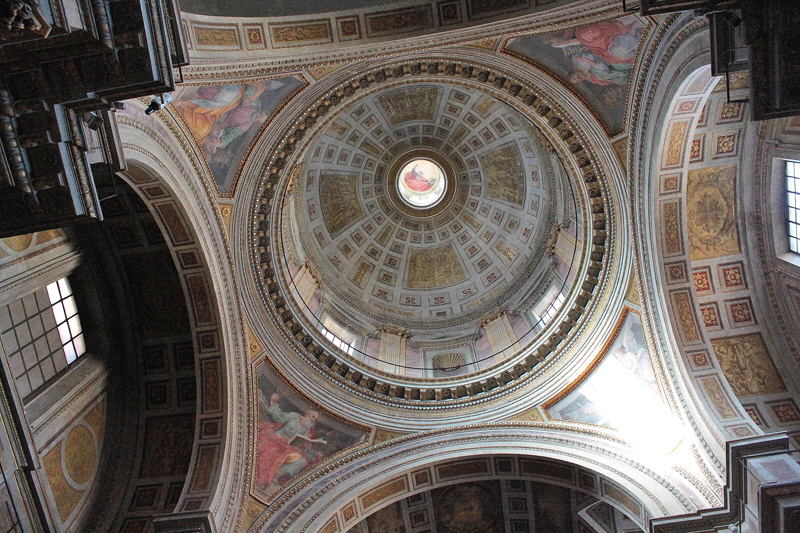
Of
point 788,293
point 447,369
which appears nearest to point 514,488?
point 447,369

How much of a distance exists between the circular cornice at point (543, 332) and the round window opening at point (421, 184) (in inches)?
397

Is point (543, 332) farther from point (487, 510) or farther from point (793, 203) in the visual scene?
point (793, 203)

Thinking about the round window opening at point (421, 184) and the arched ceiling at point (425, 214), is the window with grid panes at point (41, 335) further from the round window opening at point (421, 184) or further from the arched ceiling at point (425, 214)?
the round window opening at point (421, 184)

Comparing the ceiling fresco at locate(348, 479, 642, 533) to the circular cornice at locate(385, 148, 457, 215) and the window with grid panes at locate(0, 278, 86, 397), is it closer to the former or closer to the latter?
the window with grid panes at locate(0, 278, 86, 397)

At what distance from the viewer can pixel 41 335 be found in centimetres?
1180

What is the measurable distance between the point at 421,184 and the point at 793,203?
16.4 meters

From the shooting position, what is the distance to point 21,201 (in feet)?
22.7

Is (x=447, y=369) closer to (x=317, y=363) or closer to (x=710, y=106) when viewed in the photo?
(x=317, y=363)

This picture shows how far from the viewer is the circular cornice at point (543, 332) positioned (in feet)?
46.6

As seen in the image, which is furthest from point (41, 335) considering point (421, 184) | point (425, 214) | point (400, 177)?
point (421, 184)

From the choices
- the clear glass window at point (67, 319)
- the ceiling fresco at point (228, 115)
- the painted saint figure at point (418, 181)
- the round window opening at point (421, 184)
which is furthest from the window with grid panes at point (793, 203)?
the clear glass window at point (67, 319)

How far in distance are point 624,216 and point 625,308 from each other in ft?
8.46

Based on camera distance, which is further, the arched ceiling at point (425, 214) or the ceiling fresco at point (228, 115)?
the arched ceiling at point (425, 214)

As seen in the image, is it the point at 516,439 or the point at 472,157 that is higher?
the point at 472,157
